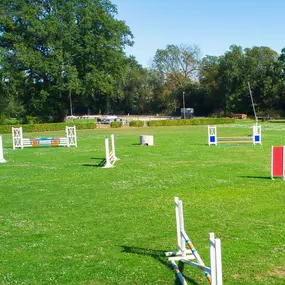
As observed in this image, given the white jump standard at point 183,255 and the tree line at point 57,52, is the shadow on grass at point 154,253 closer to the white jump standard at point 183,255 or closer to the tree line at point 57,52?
the white jump standard at point 183,255

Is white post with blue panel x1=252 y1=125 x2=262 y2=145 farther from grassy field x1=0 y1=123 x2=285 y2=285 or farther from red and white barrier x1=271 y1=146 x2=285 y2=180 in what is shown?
red and white barrier x1=271 y1=146 x2=285 y2=180

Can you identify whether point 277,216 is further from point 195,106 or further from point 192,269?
point 195,106

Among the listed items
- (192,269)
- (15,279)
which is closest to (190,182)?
Answer: (192,269)

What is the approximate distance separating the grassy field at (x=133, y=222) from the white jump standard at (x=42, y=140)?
1196 centimetres

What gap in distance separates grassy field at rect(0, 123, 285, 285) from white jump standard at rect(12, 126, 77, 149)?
12.0 meters

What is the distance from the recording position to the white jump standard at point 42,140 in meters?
29.5

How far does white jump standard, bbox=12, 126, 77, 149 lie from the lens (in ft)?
96.7

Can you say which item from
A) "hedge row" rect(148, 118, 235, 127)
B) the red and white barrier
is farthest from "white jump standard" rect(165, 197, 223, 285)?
"hedge row" rect(148, 118, 235, 127)

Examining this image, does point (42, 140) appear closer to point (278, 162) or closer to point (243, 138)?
point (243, 138)

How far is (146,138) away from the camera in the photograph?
2934 cm

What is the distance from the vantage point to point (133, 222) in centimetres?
905

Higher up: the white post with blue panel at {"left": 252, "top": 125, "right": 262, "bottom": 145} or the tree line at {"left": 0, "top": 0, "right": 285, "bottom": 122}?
the tree line at {"left": 0, "top": 0, "right": 285, "bottom": 122}

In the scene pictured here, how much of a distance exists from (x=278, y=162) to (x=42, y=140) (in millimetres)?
19660

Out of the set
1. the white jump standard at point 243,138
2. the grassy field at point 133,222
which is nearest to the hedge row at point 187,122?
the white jump standard at point 243,138
